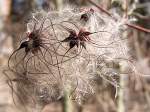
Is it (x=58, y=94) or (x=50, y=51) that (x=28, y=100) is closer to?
(x=58, y=94)

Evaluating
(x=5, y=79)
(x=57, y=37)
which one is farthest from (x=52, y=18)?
(x=5, y=79)

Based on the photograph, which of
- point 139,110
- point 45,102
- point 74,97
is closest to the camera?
point 74,97

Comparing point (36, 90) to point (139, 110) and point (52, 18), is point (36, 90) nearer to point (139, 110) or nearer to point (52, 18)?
point (52, 18)

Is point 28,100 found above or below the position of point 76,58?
below

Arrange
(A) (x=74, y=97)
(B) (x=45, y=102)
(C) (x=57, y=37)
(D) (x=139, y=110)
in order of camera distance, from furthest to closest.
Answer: (D) (x=139, y=110), (B) (x=45, y=102), (A) (x=74, y=97), (C) (x=57, y=37)

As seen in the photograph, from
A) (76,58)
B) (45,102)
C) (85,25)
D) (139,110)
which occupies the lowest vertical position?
(139,110)

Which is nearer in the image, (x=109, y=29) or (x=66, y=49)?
(x=66, y=49)
